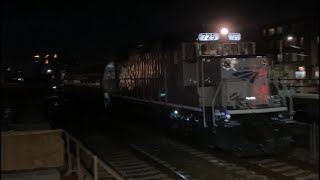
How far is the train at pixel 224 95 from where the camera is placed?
12.3 meters

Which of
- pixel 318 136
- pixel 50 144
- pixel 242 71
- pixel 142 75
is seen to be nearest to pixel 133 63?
pixel 142 75

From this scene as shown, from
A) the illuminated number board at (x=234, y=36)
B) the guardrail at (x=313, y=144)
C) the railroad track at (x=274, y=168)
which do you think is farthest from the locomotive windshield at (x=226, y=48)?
the railroad track at (x=274, y=168)

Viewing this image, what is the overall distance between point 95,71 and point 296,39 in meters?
50.0

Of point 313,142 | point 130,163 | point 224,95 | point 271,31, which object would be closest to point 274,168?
point 313,142

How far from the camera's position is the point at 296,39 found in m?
69.6

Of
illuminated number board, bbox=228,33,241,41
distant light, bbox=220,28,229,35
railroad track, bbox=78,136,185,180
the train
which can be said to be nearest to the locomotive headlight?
the train

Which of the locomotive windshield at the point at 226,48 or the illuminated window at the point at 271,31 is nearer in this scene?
the locomotive windshield at the point at 226,48

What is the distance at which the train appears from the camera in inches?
484

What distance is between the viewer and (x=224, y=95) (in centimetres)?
1295

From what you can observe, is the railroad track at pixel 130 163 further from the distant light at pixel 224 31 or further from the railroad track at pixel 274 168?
the distant light at pixel 224 31

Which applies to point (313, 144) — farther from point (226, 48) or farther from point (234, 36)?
point (234, 36)

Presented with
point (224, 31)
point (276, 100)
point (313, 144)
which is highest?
point (224, 31)

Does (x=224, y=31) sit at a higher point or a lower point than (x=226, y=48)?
higher

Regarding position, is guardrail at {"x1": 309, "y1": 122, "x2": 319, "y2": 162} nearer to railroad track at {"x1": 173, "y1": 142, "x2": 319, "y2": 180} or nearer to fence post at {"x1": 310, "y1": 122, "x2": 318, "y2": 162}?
fence post at {"x1": 310, "y1": 122, "x2": 318, "y2": 162}
